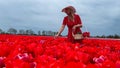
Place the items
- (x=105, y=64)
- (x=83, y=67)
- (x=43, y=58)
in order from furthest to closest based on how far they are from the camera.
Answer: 1. (x=43, y=58)
2. (x=105, y=64)
3. (x=83, y=67)

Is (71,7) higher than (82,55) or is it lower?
higher

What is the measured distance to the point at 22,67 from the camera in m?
2.95

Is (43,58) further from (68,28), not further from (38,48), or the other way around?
(68,28)

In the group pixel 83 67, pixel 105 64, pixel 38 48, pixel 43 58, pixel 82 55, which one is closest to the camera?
pixel 83 67

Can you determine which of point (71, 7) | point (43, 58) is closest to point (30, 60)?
point (43, 58)

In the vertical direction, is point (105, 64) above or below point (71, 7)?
below

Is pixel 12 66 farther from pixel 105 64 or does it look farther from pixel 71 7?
pixel 71 7

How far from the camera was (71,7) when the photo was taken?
1058 centimetres

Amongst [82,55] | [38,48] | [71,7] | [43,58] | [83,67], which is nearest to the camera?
[83,67]

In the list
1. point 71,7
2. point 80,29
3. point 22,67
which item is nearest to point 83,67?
point 22,67

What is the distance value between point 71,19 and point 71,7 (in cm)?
73

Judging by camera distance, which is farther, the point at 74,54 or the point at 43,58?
the point at 74,54

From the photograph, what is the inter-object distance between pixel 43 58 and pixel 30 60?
0.18 metres

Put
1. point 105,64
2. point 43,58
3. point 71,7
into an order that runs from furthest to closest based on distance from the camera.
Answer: point 71,7 → point 43,58 → point 105,64
